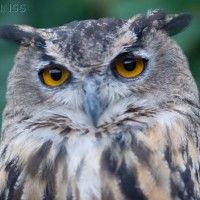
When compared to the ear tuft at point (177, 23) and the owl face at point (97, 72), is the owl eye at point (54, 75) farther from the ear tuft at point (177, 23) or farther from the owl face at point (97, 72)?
the ear tuft at point (177, 23)

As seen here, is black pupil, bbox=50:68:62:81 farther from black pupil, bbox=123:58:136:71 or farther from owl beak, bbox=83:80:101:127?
black pupil, bbox=123:58:136:71

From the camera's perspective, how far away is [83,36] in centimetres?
390

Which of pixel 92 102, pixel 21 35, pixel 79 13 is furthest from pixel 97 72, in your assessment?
pixel 79 13

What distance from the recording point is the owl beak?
384cm

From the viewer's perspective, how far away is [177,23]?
4152 millimetres

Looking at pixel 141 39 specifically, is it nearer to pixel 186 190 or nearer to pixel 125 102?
pixel 125 102

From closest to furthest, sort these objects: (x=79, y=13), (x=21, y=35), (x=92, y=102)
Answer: (x=92, y=102) < (x=21, y=35) < (x=79, y=13)

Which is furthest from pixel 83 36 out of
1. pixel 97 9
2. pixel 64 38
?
pixel 97 9

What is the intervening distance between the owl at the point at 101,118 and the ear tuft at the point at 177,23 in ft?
0.28

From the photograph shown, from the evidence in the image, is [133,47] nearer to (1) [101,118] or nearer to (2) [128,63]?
(2) [128,63]

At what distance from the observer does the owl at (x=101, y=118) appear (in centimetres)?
386

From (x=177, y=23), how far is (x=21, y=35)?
519 millimetres

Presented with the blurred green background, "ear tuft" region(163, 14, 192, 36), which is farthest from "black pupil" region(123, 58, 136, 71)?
the blurred green background

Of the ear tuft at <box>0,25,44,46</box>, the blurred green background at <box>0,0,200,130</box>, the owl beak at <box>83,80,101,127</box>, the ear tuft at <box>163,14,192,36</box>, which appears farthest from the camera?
the blurred green background at <box>0,0,200,130</box>
